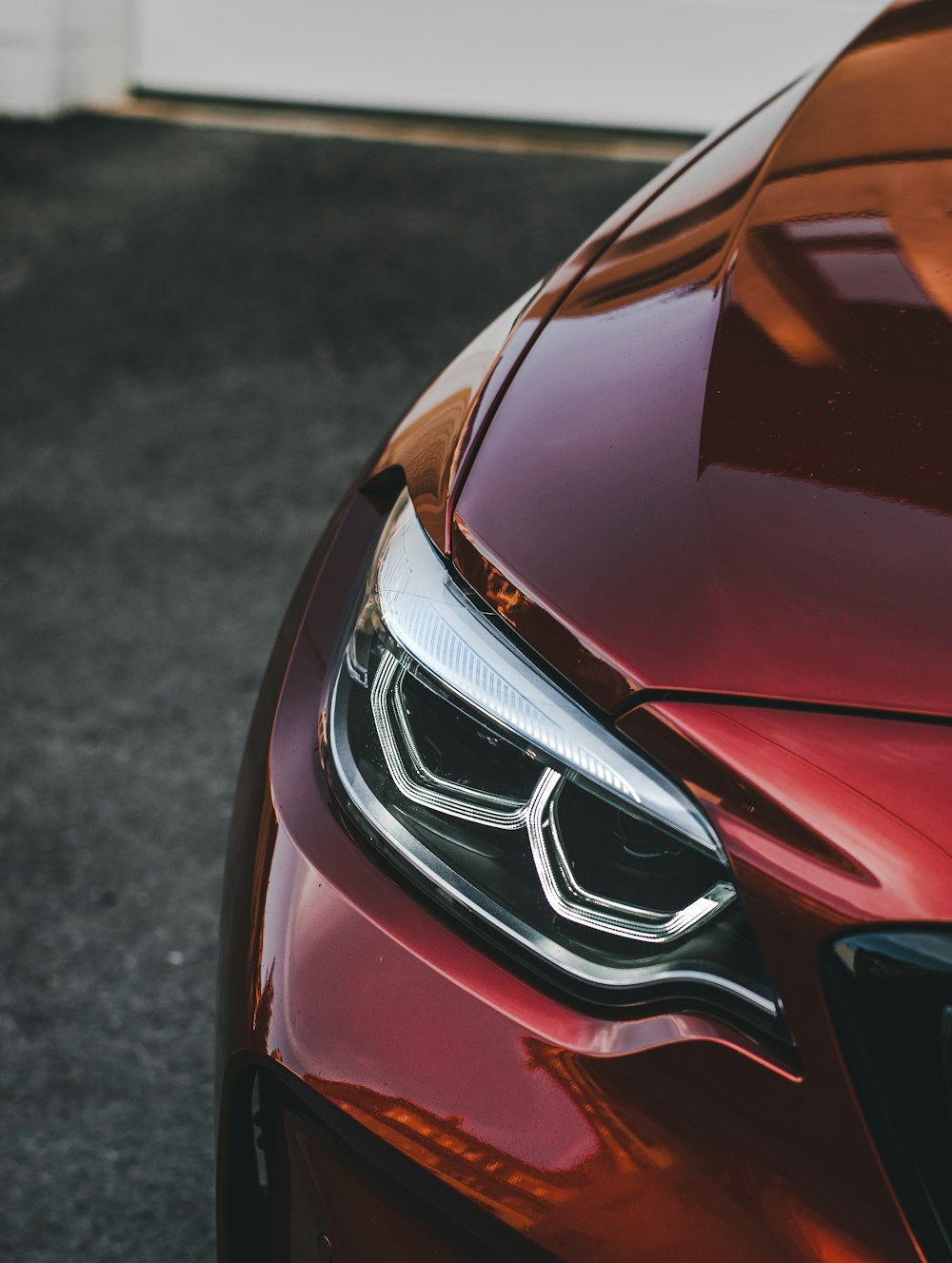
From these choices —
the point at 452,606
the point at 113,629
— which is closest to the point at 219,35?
the point at 113,629

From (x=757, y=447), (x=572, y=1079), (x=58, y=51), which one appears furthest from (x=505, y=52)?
(x=572, y=1079)

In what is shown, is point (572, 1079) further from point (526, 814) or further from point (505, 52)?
point (505, 52)

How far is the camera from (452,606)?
1063 mm

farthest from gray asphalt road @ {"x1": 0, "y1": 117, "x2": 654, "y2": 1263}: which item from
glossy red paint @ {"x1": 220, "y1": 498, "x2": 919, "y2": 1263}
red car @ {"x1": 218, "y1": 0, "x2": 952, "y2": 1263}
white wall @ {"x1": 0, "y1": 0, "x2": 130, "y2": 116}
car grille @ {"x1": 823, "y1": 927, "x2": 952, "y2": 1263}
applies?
car grille @ {"x1": 823, "y1": 927, "x2": 952, "y2": 1263}

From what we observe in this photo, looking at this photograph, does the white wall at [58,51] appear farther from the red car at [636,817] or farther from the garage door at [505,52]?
the red car at [636,817]

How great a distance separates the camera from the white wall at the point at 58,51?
607cm

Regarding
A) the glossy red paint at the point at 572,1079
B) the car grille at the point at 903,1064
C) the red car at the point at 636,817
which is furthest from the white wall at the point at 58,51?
the car grille at the point at 903,1064

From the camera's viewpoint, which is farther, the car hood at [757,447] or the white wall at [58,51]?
the white wall at [58,51]

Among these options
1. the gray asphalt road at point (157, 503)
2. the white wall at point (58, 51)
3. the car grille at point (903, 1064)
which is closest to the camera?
the car grille at point (903, 1064)

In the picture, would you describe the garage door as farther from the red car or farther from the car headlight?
the car headlight

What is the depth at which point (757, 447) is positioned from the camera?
3.50 feet

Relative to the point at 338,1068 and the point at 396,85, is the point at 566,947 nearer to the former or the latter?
the point at 338,1068

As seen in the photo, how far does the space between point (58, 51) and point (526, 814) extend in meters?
6.27

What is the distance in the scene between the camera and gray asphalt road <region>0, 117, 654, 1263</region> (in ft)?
6.26
